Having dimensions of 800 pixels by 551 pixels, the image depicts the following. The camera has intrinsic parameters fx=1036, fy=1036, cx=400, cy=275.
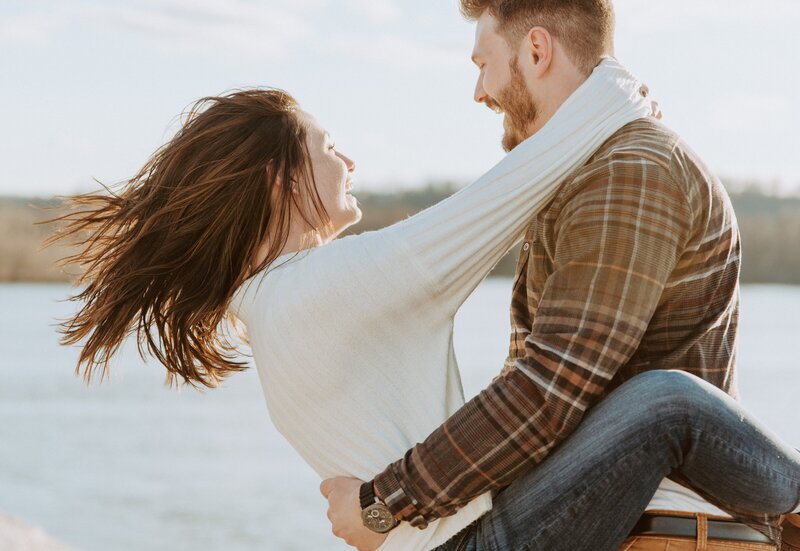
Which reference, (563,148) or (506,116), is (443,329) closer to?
(563,148)

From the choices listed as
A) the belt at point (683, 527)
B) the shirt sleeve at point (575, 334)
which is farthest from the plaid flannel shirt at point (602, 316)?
the belt at point (683, 527)

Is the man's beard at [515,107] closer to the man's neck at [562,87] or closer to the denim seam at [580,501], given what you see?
the man's neck at [562,87]

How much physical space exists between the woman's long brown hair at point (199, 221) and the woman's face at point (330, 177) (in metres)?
0.02

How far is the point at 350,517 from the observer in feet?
6.42

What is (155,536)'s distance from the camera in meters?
8.43

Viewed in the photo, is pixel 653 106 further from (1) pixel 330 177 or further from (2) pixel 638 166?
(1) pixel 330 177

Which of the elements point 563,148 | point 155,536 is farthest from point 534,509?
point 155,536

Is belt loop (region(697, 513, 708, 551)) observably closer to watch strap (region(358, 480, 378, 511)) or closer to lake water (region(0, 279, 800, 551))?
watch strap (region(358, 480, 378, 511))

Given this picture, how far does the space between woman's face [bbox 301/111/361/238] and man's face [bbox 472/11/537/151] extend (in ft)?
1.16

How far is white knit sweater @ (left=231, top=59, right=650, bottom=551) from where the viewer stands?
1.93 meters

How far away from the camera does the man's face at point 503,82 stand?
2.22 metres

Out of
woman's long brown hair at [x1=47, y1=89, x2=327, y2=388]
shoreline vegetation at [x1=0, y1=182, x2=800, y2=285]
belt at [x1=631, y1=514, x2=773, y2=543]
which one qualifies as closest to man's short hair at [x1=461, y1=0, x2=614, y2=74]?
woman's long brown hair at [x1=47, y1=89, x2=327, y2=388]

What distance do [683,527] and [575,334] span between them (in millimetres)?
401

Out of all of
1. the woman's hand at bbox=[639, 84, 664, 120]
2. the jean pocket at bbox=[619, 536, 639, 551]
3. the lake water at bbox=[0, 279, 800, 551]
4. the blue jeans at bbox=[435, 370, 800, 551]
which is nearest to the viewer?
the blue jeans at bbox=[435, 370, 800, 551]
